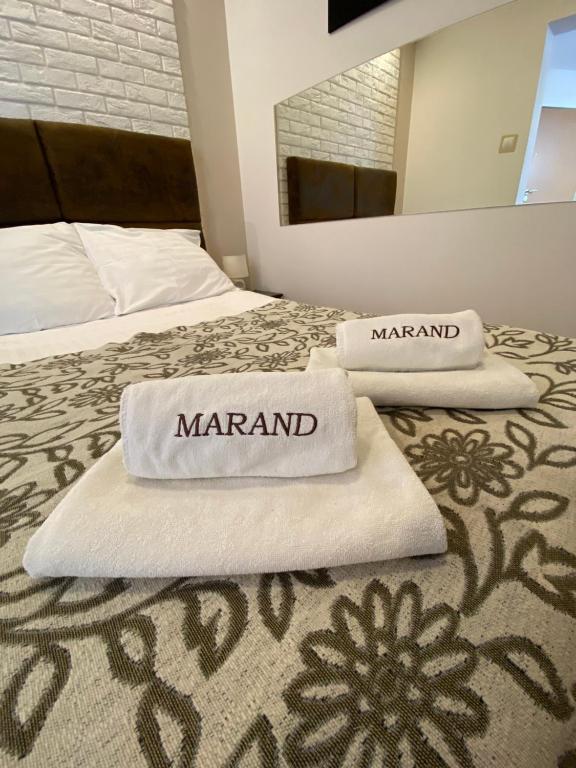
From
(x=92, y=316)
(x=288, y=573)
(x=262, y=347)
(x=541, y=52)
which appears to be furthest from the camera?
(x=92, y=316)

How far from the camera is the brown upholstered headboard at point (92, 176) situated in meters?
1.57

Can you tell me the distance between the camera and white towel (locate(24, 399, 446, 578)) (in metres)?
0.33

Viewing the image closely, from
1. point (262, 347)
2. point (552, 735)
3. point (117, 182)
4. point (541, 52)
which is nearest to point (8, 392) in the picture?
point (262, 347)

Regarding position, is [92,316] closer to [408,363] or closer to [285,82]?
[408,363]

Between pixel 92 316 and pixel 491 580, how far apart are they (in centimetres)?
161

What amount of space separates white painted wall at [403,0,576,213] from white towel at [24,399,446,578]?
1.61 m

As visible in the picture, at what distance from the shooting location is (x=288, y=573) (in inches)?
13.6

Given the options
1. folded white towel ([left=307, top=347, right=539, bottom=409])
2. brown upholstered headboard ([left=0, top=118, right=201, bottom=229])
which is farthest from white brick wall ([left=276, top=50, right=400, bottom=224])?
folded white towel ([left=307, top=347, right=539, bottom=409])

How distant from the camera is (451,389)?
0.61 metres

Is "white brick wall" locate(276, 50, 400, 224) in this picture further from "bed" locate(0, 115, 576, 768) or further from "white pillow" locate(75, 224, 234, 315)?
"bed" locate(0, 115, 576, 768)

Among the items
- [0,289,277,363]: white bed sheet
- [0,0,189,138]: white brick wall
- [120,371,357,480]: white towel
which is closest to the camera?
[120,371,357,480]: white towel

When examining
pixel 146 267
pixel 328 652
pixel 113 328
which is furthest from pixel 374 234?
pixel 328 652

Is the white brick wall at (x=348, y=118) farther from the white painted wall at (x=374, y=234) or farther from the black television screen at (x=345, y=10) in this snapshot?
the black television screen at (x=345, y=10)

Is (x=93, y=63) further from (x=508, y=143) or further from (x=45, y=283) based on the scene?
(x=508, y=143)
